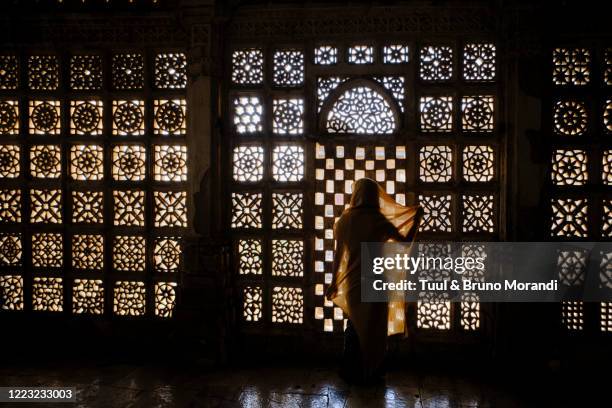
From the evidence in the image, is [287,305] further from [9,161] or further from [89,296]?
[9,161]

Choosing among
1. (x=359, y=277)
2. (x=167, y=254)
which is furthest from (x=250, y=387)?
(x=167, y=254)

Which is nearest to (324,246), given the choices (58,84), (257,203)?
(257,203)

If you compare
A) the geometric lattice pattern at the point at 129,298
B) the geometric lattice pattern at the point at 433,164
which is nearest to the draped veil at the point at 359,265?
the geometric lattice pattern at the point at 433,164

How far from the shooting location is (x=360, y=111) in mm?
4984

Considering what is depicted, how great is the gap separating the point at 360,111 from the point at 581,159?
2474mm

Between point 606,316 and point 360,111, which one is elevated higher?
point 360,111

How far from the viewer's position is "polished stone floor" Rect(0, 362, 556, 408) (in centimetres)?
409

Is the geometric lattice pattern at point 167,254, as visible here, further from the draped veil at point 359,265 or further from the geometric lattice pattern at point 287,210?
the draped veil at point 359,265

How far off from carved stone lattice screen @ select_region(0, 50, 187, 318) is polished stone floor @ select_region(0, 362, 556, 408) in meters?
0.80

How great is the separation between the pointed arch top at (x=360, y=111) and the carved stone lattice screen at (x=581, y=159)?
5.80ft

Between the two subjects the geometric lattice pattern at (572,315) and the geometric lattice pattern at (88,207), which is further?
the geometric lattice pattern at (88,207)

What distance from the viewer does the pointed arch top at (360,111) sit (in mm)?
4957

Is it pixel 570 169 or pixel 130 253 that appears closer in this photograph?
pixel 570 169

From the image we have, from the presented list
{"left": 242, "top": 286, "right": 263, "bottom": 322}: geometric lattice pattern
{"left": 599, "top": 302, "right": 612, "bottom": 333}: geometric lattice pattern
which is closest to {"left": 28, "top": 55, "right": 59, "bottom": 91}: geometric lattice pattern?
{"left": 242, "top": 286, "right": 263, "bottom": 322}: geometric lattice pattern
